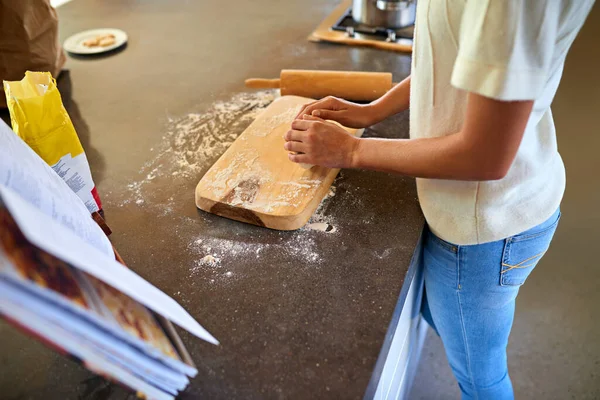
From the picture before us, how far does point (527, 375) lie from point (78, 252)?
1.45 meters

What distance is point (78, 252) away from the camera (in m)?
0.36

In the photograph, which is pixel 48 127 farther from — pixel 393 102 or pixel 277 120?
pixel 393 102

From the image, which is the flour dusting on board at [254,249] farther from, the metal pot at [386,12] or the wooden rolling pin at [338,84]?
the metal pot at [386,12]

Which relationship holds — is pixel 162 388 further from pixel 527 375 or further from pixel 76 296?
pixel 527 375

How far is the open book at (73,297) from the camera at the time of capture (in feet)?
1.10

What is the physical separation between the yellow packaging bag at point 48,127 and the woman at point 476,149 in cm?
34

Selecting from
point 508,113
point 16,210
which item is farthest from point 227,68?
point 16,210

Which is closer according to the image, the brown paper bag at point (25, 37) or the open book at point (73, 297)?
the open book at point (73, 297)

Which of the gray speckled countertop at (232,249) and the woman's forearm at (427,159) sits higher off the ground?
the woman's forearm at (427,159)

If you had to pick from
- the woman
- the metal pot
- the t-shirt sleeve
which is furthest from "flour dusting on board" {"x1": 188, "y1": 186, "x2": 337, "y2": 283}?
the metal pot

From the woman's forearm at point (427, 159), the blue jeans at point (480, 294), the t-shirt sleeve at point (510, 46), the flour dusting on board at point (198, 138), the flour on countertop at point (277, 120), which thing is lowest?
the blue jeans at point (480, 294)

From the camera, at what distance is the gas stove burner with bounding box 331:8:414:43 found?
133cm

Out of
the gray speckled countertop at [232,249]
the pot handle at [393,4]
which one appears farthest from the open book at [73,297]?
the pot handle at [393,4]

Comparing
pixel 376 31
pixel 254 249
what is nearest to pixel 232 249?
pixel 254 249
